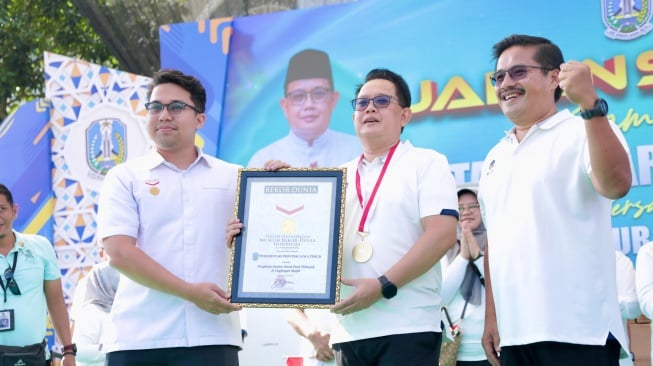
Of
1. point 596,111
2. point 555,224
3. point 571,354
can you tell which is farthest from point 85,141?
point 596,111

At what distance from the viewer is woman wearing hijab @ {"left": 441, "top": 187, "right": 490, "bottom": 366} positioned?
5.25 metres

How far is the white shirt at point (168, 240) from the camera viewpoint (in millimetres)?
3865

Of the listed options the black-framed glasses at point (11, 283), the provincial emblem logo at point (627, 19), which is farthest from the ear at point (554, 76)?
the black-framed glasses at point (11, 283)

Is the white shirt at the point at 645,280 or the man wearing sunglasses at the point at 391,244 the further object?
the white shirt at the point at 645,280

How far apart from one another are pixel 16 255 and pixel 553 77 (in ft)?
13.0

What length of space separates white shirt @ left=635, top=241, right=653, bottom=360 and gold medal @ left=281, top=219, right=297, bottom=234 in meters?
2.24

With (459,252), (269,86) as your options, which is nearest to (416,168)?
(459,252)

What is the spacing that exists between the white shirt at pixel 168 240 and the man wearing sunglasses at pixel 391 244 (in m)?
0.54

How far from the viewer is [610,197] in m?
3.13

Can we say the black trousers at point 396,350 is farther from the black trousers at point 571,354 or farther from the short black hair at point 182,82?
the short black hair at point 182,82

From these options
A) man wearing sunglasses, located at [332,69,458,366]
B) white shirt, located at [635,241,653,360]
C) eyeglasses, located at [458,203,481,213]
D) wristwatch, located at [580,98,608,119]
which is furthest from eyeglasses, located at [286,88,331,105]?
wristwatch, located at [580,98,608,119]

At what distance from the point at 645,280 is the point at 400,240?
2064 mm

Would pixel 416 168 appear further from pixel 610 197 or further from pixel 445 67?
pixel 445 67

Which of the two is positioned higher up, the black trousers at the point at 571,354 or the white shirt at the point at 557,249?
the white shirt at the point at 557,249
